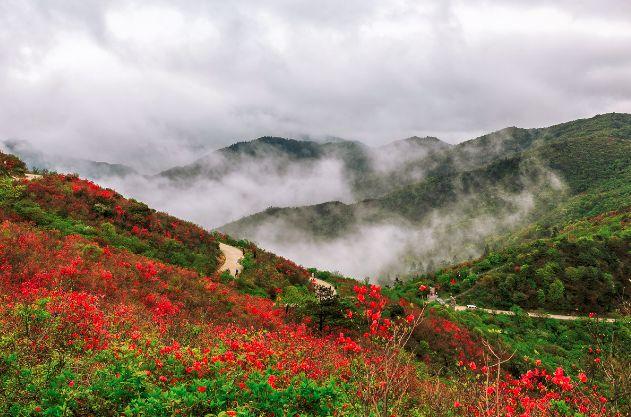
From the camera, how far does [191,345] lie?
8242 mm

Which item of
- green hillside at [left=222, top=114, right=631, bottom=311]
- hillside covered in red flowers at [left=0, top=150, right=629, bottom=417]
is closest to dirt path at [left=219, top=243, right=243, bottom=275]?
hillside covered in red flowers at [left=0, top=150, right=629, bottom=417]

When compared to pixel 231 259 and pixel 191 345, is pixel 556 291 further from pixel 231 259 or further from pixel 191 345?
pixel 191 345

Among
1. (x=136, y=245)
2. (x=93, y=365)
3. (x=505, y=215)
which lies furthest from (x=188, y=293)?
(x=505, y=215)

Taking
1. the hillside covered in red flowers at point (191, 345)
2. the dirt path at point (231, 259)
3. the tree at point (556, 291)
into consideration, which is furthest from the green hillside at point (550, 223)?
the dirt path at point (231, 259)

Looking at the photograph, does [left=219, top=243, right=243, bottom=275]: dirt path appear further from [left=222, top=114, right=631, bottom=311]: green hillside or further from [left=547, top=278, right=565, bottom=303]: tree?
[left=547, top=278, right=565, bottom=303]: tree

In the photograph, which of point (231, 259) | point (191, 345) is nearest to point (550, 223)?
point (231, 259)

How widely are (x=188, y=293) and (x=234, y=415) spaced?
36.0 feet

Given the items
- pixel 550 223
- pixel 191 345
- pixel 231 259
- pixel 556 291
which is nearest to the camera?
pixel 191 345

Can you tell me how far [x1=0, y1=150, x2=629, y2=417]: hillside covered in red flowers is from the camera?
5.07 metres

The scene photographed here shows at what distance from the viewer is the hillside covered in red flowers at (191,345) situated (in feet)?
16.6

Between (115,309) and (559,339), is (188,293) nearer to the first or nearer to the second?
(115,309)

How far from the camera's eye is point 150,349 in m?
7.04

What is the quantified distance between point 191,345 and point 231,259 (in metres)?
17.8

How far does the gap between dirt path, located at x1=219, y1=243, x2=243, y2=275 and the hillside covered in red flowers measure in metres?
1.12
